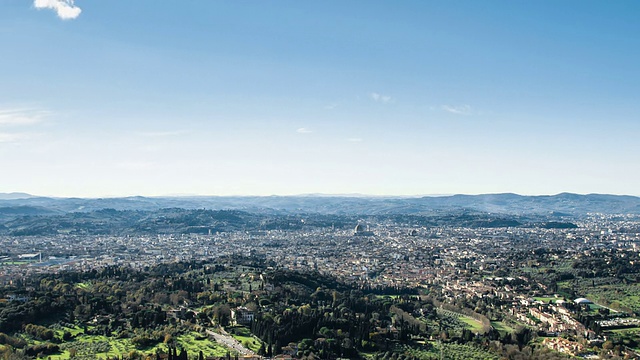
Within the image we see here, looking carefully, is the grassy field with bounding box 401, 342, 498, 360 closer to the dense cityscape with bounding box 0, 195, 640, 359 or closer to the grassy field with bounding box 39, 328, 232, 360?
the dense cityscape with bounding box 0, 195, 640, 359

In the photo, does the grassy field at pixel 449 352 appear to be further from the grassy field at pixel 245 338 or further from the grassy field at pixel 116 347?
the grassy field at pixel 116 347

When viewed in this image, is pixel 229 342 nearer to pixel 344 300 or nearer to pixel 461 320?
pixel 344 300

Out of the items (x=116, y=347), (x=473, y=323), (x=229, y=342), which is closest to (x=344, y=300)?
(x=473, y=323)

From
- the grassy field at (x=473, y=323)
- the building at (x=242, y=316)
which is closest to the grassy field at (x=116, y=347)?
the building at (x=242, y=316)

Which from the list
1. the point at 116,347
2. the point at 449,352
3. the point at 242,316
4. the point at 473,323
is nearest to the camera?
the point at 116,347

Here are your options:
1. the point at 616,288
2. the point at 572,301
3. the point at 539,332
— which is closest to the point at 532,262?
the point at 616,288

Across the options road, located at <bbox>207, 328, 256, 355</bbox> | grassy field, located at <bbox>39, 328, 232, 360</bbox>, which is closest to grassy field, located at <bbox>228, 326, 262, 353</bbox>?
road, located at <bbox>207, 328, 256, 355</bbox>

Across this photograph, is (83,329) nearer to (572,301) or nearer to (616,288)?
(572,301)

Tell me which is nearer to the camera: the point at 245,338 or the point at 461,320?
the point at 245,338
